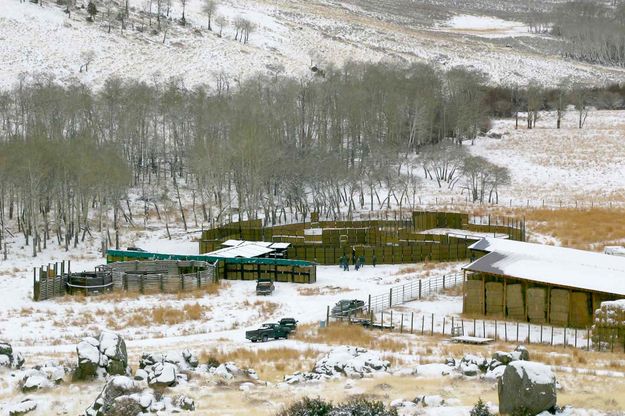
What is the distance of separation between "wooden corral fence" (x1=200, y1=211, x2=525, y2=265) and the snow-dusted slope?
48313 millimetres

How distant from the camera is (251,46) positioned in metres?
132

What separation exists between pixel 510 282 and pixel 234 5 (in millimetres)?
127304

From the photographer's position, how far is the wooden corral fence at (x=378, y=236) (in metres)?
54.3

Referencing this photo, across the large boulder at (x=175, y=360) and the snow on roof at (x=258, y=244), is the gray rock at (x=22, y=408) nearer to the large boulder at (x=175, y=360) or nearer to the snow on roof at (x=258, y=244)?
the large boulder at (x=175, y=360)

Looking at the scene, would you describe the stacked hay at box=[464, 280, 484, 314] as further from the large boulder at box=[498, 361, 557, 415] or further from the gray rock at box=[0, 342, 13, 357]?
the gray rock at box=[0, 342, 13, 357]

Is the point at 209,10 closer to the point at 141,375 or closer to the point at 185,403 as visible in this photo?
the point at 141,375

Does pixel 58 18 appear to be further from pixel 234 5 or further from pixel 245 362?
pixel 245 362

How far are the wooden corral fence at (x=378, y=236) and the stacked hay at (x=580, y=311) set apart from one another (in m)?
17.3

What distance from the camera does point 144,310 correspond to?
41125mm

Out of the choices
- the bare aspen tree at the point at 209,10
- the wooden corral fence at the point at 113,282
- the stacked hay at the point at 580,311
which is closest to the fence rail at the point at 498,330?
the stacked hay at the point at 580,311

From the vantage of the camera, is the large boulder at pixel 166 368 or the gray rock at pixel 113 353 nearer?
the large boulder at pixel 166 368

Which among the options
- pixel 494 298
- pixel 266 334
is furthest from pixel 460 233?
pixel 266 334

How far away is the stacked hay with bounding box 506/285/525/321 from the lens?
125 feet

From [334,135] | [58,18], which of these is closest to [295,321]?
[334,135]
